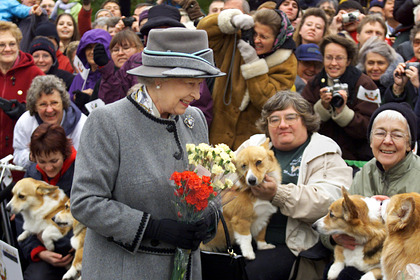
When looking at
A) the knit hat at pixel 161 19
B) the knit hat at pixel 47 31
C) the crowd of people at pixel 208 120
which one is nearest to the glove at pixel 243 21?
the crowd of people at pixel 208 120

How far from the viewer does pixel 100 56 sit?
6145 mm

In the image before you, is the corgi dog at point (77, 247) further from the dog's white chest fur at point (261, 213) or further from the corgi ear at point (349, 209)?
the corgi ear at point (349, 209)

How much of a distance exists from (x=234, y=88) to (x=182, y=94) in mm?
2513

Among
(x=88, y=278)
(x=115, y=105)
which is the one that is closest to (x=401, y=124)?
(x=115, y=105)

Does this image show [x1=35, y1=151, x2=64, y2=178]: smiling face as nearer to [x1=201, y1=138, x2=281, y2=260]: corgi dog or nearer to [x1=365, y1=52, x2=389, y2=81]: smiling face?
[x1=201, y1=138, x2=281, y2=260]: corgi dog

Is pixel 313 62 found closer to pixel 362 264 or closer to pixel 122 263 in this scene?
pixel 362 264

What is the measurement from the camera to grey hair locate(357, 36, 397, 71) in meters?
5.84

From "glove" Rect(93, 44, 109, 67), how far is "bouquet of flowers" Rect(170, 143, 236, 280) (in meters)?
3.65

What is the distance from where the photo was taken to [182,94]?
269cm

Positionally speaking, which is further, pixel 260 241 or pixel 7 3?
pixel 7 3

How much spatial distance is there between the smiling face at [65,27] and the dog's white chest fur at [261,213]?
5.99 metres

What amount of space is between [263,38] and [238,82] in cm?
46

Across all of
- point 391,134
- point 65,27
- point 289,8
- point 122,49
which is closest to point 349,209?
point 391,134

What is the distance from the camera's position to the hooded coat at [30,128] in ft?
18.1
